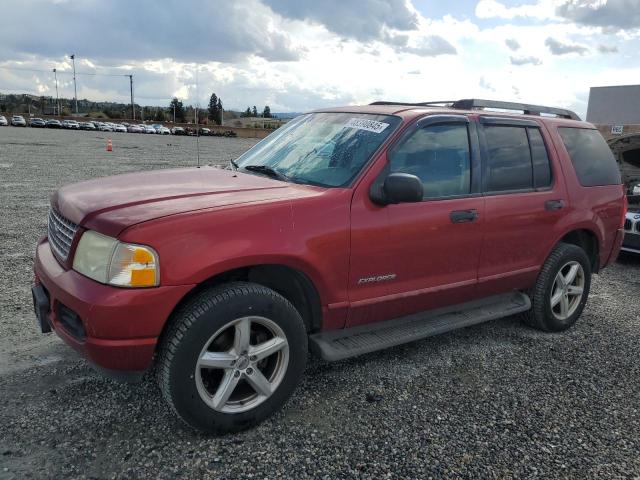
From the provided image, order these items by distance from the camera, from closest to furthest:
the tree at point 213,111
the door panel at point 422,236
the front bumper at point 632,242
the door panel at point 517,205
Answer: the door panel at point 422,236, the door panel at point 517,205, the front bumper at point 632,242, the tree at point 213,111

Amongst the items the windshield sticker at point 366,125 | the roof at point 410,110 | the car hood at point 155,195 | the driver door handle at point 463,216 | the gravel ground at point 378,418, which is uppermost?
the roof at point 410,110

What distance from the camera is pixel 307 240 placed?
3.04 m

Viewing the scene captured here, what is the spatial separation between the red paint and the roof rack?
208 millimetres

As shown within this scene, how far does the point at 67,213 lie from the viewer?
9.98 ft

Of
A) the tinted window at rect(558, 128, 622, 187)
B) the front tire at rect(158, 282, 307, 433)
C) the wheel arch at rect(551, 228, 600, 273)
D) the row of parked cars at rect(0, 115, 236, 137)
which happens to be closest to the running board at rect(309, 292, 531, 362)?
the front tire at rect(158, 282, 307, 433)

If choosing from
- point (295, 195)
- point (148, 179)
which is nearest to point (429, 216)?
point (295, 195)

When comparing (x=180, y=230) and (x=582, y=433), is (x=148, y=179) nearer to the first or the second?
(x=180, y=230)

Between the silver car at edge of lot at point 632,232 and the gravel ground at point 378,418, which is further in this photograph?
the silver car at edge of lot at point 632,232

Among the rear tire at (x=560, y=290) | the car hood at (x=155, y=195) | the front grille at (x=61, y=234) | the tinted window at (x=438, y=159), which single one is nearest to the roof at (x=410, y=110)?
the tinted window at (x=438, y=159)

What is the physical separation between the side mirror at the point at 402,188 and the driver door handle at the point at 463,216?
54cm

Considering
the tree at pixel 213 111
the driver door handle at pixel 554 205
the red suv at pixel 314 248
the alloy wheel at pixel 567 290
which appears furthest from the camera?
the tree at pixel 213 111

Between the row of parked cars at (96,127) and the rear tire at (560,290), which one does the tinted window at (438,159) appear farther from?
the row of parked cars at (96,127)

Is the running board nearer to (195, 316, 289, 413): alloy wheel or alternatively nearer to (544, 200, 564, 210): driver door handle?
(195, 316, 289, 413): alloy wheel

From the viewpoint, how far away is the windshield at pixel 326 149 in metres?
3.46
